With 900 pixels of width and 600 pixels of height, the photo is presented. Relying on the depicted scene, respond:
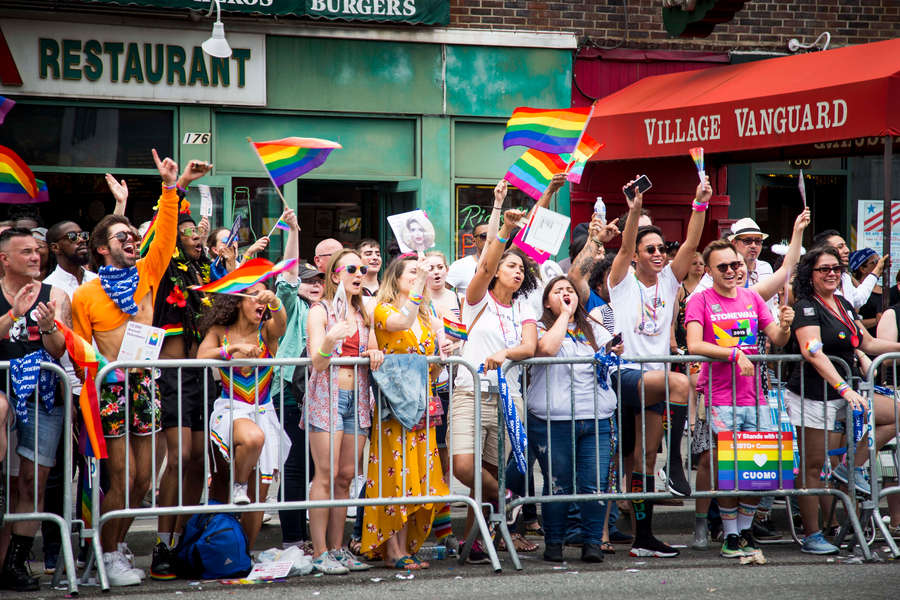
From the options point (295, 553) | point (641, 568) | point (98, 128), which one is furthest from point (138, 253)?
point (98, 128)

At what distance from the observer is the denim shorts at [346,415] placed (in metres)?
6.83

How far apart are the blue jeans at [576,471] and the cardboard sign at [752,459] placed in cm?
75

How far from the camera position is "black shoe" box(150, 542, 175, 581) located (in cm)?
677

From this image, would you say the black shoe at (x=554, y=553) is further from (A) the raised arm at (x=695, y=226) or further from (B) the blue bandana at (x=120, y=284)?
(B) the blue bandana at (x=120, y=284)

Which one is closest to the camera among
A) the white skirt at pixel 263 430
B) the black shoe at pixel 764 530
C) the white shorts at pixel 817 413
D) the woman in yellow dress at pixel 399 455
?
the white skirt at pixel 263 430

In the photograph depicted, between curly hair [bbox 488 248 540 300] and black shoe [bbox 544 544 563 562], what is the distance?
1.59 meters

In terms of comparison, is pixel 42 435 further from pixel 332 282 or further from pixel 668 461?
pixel 668 461

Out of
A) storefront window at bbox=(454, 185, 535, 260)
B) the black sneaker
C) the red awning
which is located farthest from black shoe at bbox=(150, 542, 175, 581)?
storefront window at bbox=(454, 185, 535, 260)

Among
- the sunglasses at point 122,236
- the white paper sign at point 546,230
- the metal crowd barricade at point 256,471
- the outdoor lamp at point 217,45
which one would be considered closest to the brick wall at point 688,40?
the outdoor lamp at point 217,45

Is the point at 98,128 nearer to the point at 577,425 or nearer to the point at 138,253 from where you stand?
the point at 138,253

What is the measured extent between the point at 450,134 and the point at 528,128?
15.0 feet

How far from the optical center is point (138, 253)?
7320 mm

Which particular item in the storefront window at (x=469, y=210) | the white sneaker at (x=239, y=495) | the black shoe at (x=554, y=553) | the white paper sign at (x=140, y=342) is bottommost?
the black shoe at (x=554, y=553)

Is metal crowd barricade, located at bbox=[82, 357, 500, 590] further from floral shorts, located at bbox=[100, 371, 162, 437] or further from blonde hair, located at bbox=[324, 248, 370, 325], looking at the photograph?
blonde hair, located at bbox=[324, 248, 370, 325]
